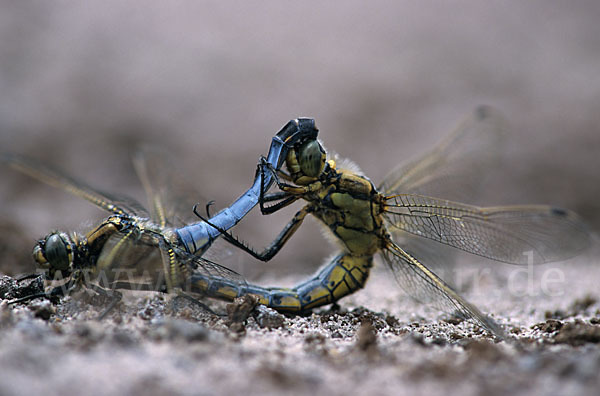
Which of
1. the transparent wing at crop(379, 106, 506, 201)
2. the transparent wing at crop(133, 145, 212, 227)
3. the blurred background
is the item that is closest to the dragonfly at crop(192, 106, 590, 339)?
the transparent wing at crop(133, 145, 212, 227)

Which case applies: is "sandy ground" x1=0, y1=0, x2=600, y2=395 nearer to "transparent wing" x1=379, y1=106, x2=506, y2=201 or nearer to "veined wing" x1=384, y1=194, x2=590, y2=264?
"transparent wing" x1=379, y1=106, x2=506, y2=201

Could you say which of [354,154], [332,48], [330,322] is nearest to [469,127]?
[330,322]

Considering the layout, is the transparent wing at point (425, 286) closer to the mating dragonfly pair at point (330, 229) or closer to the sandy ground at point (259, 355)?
the mating dragonfly pair at point (330, 229)

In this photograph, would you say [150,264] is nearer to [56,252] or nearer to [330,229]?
[56,252]

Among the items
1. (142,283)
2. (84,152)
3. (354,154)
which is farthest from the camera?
(354,154)

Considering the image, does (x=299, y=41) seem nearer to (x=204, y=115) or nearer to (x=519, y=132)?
(x=204, y=115)

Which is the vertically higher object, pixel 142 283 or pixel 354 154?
pixel 354 154
